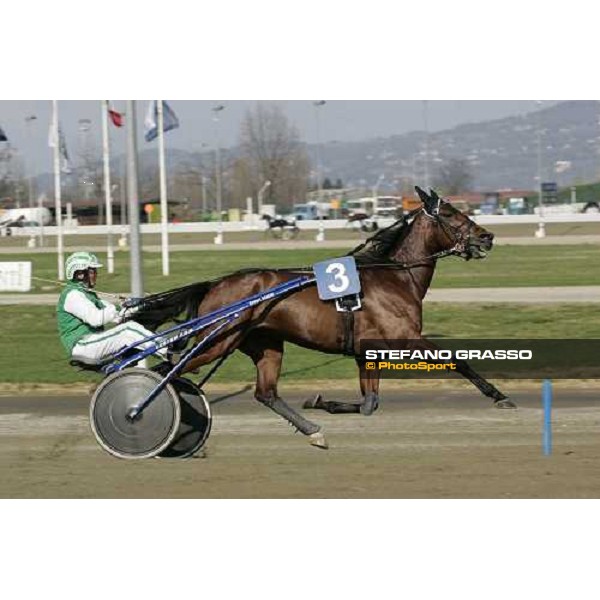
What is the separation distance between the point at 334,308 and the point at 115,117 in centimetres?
569

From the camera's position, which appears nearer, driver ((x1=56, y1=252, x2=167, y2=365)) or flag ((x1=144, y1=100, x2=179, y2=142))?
driver ((x1=56, y1=252, x2=167, y2=365))

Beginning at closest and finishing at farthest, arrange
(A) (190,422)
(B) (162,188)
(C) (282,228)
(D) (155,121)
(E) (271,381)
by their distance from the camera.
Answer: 1. (A) (190,422)
2. (E) (271,381)
3. (D) (155,121)
4. (B) (162,188)
5. (C) (282,228)

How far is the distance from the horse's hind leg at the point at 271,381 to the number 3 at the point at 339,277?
621 mm

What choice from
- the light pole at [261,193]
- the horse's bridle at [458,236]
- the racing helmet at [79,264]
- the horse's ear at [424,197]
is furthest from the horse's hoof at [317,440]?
the light pole at [261,193]

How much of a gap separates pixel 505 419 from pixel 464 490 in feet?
9.54

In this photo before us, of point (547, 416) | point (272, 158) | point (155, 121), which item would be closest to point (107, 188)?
point (155, 121)

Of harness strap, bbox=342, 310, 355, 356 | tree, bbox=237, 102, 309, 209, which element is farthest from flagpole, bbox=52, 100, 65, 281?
harness strap, bbox=342, 310, 355, 356

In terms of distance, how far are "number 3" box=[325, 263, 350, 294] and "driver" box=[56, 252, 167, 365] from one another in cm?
143

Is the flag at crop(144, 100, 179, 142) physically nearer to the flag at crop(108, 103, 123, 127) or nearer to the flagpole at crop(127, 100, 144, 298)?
the flag at crop(108, 103, 123, 127)

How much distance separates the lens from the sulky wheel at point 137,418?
7.62 metres

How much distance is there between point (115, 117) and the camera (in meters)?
12.7

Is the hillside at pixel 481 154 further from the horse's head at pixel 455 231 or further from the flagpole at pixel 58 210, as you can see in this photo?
the horse's head at pixel 455 231

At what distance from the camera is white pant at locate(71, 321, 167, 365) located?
24.6ft

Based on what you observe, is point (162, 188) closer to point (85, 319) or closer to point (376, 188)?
point (376, 188)
